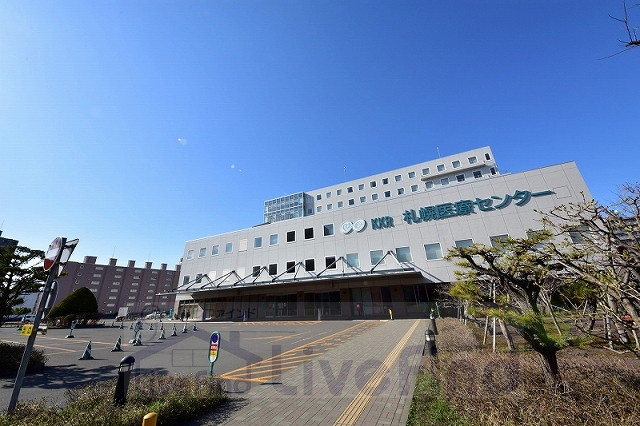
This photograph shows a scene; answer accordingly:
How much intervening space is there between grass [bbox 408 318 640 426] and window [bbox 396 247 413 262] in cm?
2064

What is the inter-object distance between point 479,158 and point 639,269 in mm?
47315

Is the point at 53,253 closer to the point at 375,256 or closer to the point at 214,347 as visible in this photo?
the point at 214,347

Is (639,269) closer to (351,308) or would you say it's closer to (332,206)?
(351,308)

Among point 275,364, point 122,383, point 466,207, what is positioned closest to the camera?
point 122,383

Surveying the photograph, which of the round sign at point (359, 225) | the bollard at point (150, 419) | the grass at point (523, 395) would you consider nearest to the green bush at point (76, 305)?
the round sign at point (359, 225)

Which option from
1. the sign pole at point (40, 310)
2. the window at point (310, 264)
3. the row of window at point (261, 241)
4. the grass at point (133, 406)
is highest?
the row of window at point (261, 241)

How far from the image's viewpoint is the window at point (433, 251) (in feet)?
83.5

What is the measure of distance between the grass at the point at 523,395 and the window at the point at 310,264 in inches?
974

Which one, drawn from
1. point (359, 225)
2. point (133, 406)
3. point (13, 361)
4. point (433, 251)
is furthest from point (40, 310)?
point (359, 225)

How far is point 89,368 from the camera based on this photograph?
949 centimetres

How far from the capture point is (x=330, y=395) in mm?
5969

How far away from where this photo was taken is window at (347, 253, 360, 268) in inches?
1132

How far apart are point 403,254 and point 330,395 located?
22.7 metres

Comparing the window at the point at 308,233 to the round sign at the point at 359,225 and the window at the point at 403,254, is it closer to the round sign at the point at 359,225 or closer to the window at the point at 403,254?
the round sign at the point at 359,225
